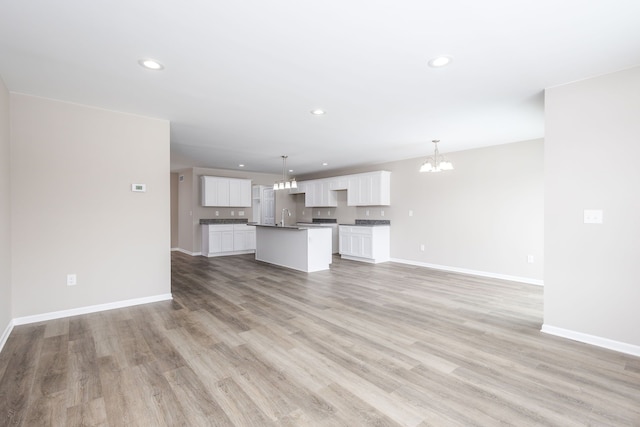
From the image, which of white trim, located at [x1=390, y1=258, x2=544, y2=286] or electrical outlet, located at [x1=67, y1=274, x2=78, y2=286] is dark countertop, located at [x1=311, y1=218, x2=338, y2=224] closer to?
white trim, located at [x1=390, y1=258, x2=544, y2=286]

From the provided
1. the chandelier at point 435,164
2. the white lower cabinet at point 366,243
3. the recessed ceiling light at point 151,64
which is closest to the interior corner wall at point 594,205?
the chandelier at point 435,164

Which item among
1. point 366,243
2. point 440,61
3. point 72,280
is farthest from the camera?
point 366,243

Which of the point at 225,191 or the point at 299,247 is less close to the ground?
the point at 225,191

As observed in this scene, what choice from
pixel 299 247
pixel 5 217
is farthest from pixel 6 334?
pixel 299 247

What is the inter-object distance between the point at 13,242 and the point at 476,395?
14.9 ft

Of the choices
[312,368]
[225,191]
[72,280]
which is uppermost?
[225,191]

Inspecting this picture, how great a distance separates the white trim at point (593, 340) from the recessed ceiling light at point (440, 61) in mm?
2731

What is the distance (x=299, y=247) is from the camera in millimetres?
6227

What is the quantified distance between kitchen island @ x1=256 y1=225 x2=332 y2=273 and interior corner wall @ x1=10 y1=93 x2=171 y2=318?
2610 mm

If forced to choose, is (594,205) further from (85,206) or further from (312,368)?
(85,206)

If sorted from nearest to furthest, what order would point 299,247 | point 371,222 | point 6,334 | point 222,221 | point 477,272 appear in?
point 6,334
point 477,272
point 299,247
point 371,222
point 222,221

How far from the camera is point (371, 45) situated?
2291 millimetres

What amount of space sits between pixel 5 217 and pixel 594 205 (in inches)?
221

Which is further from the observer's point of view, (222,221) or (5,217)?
(222,221)
